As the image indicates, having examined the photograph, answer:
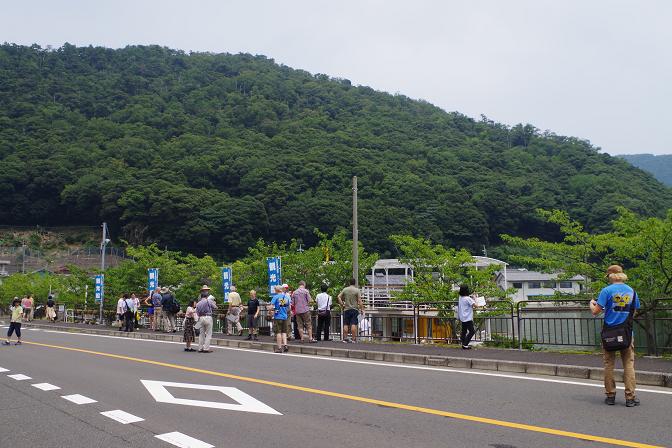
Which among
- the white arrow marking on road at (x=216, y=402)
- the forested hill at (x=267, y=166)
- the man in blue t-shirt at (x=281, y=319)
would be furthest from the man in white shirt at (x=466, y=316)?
the forested hill at (x=267, y=166)

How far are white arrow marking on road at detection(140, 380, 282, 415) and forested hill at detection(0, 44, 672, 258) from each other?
69.0 m

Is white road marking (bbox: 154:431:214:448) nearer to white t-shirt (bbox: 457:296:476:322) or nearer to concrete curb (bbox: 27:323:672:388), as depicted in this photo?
concrete curb (bbox: 27:323:672:388)

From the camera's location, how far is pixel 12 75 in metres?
105

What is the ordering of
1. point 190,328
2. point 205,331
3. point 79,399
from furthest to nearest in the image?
point 190,328 → point 205,331 → point 79,399

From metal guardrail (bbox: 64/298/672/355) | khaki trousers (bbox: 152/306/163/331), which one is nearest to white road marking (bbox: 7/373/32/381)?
metal guardrail (bbox: 64/298/672/355)

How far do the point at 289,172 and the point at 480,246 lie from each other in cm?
3114

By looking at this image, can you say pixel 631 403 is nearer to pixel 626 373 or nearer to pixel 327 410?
pixel 626 373

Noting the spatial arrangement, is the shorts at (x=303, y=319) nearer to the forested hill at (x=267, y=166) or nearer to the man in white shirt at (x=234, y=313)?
the man in white shirt at (x=234, y=313)

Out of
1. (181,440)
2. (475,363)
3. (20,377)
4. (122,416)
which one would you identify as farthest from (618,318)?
(20,377)

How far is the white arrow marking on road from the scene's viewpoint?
23.8 feet

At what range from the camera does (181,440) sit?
5.66m

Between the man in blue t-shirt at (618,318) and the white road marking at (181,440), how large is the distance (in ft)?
16.6

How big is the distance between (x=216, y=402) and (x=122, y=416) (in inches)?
49.9


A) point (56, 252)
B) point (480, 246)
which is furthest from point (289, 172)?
point (56, 252)
